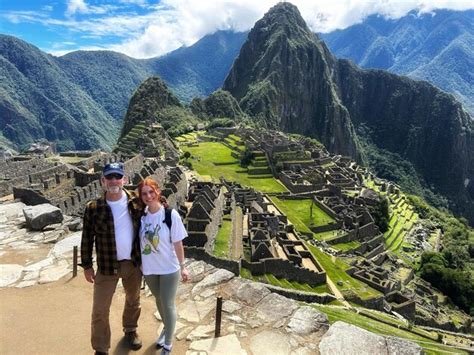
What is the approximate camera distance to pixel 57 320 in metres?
5.93

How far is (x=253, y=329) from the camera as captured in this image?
19.4 ft

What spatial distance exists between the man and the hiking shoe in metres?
0.39

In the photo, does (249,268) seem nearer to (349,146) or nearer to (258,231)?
(258,231)

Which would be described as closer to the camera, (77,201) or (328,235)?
(77,201)

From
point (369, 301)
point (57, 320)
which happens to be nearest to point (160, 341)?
point (57, 320)

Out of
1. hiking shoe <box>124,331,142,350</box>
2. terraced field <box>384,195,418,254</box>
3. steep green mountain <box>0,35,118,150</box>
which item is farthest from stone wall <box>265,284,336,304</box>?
steep green mountain <box>0,35,118,150</box>

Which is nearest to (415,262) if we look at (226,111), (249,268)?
(249,268)

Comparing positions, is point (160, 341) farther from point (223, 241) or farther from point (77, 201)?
point (223, 241)

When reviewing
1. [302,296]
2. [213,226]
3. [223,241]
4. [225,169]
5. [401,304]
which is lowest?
→ [401,304]

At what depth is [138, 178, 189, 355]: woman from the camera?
5043 millimetres

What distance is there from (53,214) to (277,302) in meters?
5.49

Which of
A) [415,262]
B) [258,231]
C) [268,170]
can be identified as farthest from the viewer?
[268,170]

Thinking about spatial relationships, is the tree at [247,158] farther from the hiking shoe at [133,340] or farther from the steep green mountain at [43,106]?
the steep green mountain at [43,106]

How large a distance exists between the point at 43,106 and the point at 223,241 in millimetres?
138586
